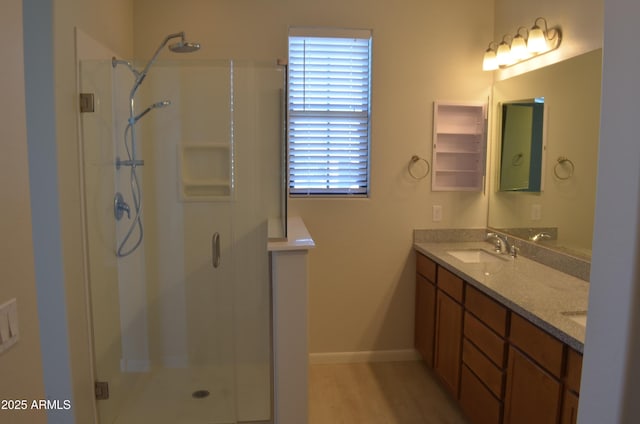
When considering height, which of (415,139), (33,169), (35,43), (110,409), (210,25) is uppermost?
(210,25)

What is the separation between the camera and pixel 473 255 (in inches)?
124

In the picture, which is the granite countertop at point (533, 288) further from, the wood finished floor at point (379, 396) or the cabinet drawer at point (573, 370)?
the wood finished floor at point (379, 396)

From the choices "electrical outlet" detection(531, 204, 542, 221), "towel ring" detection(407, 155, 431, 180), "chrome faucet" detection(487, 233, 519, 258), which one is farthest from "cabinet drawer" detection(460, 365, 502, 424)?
"towel ring" detection(407, 155, 431, 180)

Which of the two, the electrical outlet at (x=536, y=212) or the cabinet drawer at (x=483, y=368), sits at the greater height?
the electrical outlet at (x=536, y=212)

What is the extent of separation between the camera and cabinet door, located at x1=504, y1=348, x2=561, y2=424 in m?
1.73

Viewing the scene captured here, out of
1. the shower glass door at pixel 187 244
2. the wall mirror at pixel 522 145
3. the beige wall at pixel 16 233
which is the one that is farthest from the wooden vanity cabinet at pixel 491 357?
the beige wall at pixel 16 233

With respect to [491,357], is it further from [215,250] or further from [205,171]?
[205,171]

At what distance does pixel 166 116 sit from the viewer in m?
2.73

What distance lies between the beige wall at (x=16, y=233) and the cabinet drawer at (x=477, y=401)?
194 cm

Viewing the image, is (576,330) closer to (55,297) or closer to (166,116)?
(55,297)

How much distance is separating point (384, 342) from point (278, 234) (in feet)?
5.20

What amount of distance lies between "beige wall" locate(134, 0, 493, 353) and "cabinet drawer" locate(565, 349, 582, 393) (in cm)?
181

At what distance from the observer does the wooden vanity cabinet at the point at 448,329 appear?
2.63m

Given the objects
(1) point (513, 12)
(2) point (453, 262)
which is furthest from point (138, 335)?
(1) point (513, 12)
